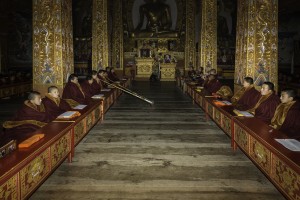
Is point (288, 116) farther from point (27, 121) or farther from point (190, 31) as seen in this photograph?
point (190, 31)

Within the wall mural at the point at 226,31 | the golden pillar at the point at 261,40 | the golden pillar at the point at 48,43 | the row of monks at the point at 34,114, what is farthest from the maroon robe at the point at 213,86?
the wall mural at the point at 226,31

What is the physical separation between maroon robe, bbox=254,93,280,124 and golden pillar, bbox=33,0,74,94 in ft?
18.4

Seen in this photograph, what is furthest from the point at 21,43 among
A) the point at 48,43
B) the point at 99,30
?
the point at 48,43

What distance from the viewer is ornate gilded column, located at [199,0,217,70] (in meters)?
14.7

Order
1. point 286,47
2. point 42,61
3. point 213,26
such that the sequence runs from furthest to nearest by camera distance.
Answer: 1. point 286,47
2. point 213,26
3. point 42,61

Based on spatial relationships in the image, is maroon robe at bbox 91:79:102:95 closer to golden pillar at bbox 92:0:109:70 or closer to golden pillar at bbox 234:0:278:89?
golden pillar at bbox 92:0:109:70

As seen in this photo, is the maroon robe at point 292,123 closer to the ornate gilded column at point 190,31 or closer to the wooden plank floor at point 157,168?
the wooden plank floor at point 157,168

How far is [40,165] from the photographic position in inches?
152

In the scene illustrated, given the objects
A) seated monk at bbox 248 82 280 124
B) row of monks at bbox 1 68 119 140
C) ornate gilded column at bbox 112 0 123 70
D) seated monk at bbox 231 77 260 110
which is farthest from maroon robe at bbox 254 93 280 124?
ornate gilded column at bbox 112 0 123 70

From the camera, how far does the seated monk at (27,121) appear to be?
5105 mm

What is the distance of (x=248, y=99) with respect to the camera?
7.57m

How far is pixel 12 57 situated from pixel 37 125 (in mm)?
22544

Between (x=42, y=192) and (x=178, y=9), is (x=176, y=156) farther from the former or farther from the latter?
(x=178, y=9)

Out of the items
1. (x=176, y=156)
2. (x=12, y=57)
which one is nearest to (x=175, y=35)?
(x=12, y=57)
